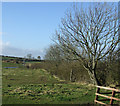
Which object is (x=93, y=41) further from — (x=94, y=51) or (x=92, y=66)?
(x=92, y=66)

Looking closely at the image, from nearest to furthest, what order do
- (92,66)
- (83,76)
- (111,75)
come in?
(92,66)
(111,75)
(83,76)

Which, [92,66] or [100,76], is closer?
[92,66]

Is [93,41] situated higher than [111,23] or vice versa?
[111,23]

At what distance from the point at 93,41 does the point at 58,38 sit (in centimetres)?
366

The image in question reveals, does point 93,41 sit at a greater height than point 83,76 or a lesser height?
greater

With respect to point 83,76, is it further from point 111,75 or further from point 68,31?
point 68,31

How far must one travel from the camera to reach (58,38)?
1752 centimetres

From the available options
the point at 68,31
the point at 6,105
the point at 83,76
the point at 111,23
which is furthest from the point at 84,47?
the point at 6,105

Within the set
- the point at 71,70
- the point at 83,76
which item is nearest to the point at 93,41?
the point at 83,76

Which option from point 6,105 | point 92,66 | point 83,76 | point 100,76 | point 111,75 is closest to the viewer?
point 6,105

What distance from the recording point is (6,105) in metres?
8.66

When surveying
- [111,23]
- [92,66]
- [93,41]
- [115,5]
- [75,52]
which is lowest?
[92,66]

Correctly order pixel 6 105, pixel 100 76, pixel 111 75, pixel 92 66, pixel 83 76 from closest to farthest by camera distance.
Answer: pixel 6 105
pixel 92 66
pixel 111 75
pixel 100 76
pixel 83 76

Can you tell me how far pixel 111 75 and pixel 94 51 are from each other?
3.76 m
